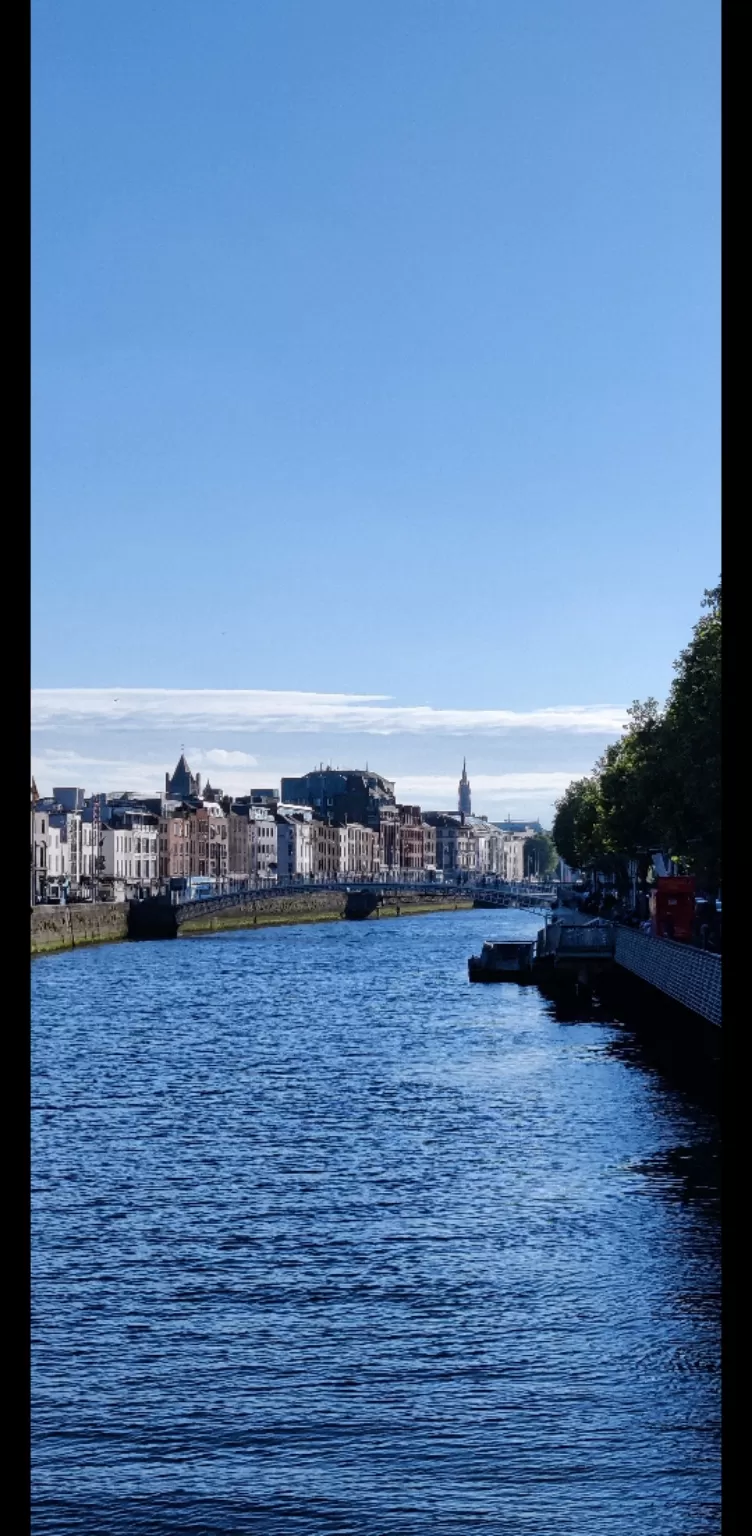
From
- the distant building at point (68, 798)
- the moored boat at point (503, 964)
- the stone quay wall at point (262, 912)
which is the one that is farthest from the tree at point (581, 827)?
the distant building at point (68, 798)

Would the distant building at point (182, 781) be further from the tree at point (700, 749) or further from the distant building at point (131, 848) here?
the tree at point (700, 749)

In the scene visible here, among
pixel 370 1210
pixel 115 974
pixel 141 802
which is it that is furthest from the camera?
pixel 141 802

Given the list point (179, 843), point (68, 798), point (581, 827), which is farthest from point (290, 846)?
point (581, 827)

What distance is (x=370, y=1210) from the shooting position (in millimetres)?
23125

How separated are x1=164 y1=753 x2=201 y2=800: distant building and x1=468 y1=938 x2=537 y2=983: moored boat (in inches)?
4594

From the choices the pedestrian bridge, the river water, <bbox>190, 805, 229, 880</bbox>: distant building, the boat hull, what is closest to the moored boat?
the boat hull

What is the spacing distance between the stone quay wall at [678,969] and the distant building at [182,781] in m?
130

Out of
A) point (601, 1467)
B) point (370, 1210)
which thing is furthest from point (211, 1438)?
point (370, 1210)

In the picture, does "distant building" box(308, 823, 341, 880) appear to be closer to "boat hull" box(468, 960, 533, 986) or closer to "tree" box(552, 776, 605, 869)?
"tree" box(552, 776, 605, 869)

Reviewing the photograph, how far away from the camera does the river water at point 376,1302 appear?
541 inches
